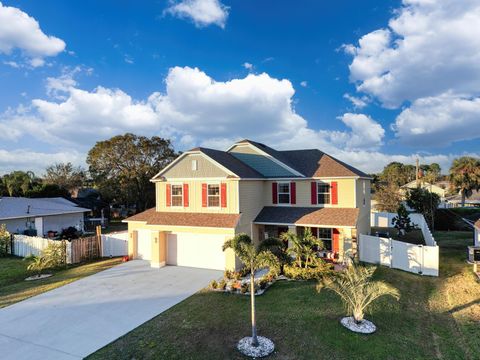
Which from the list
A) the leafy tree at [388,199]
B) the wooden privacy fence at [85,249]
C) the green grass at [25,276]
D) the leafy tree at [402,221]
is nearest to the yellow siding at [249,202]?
the green grass at [25,276]

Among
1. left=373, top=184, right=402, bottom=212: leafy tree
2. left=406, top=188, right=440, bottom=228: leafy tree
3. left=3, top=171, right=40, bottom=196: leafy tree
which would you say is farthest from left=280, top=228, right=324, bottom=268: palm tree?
left=3, top=171, right=40, bottom=196: leafy tree

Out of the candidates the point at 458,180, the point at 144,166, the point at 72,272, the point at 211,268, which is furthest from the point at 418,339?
the point at 458,180

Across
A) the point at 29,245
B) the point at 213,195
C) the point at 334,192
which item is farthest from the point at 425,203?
the point at 29,245

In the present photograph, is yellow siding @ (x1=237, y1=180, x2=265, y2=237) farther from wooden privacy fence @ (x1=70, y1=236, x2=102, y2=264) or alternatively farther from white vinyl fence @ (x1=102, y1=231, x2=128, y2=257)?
wooden privacy fence @ (x1=70, y1=236, x2=102, y2=264)

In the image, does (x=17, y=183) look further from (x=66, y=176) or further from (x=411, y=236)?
(x=411, y=236)

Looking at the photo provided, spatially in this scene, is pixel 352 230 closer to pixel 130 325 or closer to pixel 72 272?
pixel 130 325

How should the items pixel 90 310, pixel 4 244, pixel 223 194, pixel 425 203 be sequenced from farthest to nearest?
pixel 425 203, pixel 4 244, pixel 223 194, pixel 90 310
